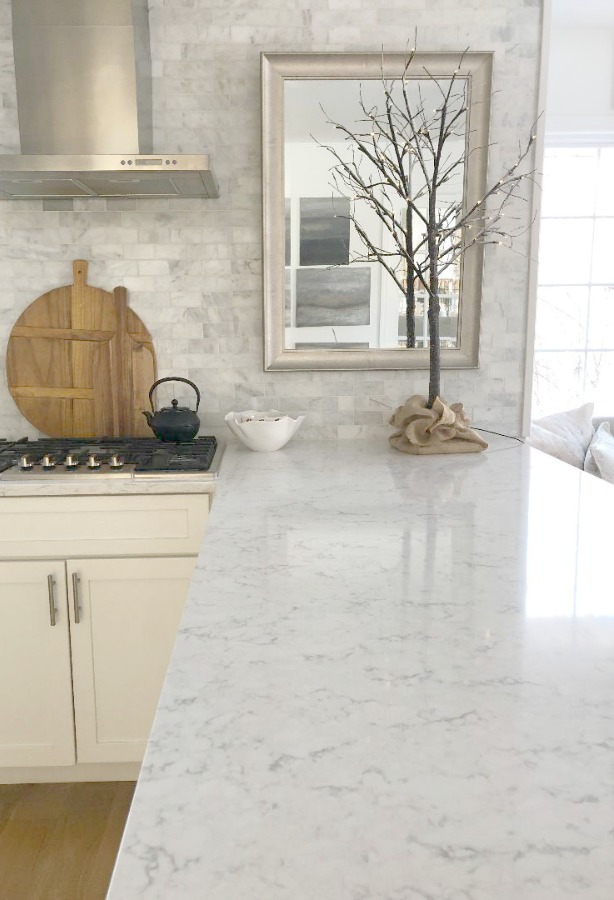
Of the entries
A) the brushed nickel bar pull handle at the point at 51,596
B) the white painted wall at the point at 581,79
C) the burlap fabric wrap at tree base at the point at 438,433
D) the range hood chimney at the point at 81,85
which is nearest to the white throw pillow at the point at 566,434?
the burlap fabric wrap at tree base at the point at 438,433

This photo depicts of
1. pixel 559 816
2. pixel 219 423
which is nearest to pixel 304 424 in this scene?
pixel 219 423

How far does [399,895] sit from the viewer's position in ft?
1.87

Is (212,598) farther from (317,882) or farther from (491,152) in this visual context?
(491,152)

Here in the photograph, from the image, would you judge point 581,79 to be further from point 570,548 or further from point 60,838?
point 60,838

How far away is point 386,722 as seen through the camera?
0.81 metres

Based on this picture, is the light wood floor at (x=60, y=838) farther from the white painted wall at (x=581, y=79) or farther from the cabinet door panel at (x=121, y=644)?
the white painted wall at (x=581, y=79)

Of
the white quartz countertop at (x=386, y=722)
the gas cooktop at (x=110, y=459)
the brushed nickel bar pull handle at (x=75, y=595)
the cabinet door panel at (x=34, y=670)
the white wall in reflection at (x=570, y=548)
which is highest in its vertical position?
the white quartz countertop at (x=386, y=722)

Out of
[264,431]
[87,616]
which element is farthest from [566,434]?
[87,616]

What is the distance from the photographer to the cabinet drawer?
2.21 m

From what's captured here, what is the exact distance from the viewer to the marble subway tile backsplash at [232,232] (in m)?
2.56

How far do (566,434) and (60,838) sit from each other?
250 centimetres

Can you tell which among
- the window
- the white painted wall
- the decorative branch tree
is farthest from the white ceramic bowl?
the white painted wall

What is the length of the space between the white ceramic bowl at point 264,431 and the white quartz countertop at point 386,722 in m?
0.90

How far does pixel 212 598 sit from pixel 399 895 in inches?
25.6
